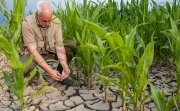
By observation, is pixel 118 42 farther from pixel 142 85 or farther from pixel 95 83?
pixel 95 83

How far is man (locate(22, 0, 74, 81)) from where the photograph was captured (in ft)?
12.2

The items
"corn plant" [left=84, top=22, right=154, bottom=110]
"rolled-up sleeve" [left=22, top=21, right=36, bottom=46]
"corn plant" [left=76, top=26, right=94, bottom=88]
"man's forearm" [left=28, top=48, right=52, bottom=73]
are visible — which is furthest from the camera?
"rolled-up sleeve" [left=22, top=21, right=36, bottom=46]

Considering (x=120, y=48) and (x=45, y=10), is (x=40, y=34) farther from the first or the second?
(x=120, y=48)

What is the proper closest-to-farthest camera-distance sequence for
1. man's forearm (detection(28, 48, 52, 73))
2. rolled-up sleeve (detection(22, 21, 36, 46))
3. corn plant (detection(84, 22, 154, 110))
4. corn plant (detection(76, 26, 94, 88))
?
corn plant (detection(84, 22, 154, 110)) → corn plant (detection(76, 26, 94, 88)) → man's forearm (detection(28, 48, 52, 73)) → rolled-up sleeve (detection(22, 21, 36, 46))

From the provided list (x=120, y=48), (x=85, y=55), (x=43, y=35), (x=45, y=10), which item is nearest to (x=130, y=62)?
(x=120, y=48)

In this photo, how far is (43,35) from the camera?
3.95 meters

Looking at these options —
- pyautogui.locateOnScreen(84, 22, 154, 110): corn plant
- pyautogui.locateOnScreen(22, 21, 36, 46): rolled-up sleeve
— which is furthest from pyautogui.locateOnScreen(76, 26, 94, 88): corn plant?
pyautogui.locateOnScreen(84, 22, 154, 110): corn plant

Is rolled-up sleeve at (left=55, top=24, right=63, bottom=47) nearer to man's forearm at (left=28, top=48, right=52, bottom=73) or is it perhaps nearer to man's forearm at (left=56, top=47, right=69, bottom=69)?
man's forearm at (left=56, top=47, right=69, bottom=69)

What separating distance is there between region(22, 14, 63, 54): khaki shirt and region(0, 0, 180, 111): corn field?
0.34 feet

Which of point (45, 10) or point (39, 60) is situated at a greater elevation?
point (45, 10)

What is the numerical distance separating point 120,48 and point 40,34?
126cm

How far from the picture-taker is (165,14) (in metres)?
4.19

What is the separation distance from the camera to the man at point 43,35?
3729mm

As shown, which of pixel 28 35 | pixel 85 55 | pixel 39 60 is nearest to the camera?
pixel 85 55
